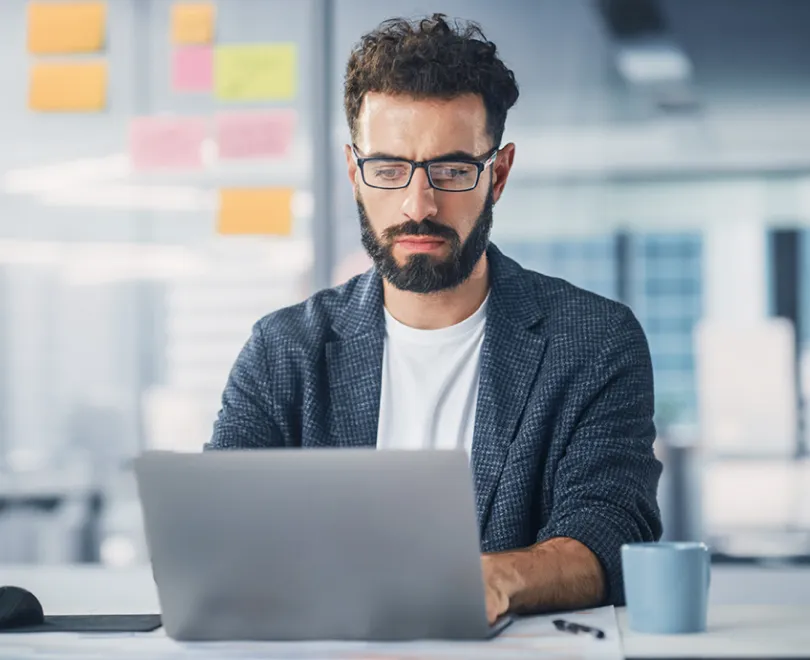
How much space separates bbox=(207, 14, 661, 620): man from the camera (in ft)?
5.67

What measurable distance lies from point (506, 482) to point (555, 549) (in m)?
0.27

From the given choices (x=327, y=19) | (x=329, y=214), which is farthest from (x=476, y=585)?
(x=327, y=19)

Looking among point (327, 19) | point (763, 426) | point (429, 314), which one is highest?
point (327, 19)

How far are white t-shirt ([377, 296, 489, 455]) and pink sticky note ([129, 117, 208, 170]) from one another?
1.36 m

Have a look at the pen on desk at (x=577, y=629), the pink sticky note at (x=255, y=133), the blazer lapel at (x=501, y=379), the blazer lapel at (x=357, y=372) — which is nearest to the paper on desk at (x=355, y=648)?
the pen on desk at (x=577, y=629)

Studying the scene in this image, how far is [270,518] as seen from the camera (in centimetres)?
113

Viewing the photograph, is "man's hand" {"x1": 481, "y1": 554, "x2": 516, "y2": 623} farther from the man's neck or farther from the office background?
the office background

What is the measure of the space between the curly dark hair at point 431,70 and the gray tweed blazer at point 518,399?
0.26 m

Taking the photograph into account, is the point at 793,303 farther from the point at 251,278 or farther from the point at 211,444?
the point at 211,444

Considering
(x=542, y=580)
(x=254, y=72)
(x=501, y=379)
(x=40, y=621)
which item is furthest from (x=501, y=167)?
(x=254, y=72)

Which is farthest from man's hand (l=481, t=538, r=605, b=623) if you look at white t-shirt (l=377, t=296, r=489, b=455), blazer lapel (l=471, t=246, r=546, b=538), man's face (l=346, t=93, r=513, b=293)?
man's face (l=346, t=93, r=513, b=293)

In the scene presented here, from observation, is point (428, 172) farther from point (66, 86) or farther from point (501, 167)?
point (66, 86)

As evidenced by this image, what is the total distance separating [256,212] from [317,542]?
2.03 metres

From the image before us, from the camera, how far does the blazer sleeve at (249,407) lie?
1.83 metres
